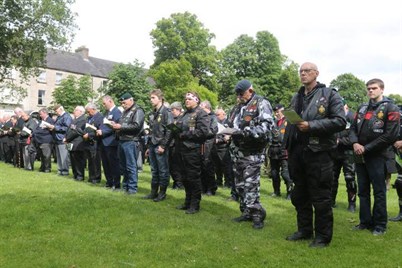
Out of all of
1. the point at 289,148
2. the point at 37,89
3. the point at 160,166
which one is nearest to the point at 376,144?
the point at 289,148

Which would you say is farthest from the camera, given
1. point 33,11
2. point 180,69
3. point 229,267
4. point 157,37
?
point 157,37

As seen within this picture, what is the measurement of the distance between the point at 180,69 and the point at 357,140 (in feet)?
123

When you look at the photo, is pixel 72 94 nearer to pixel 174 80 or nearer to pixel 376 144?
pixel 174 80

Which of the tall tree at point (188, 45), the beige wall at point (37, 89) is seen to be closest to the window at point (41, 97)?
the beige wall at point (37, 89)

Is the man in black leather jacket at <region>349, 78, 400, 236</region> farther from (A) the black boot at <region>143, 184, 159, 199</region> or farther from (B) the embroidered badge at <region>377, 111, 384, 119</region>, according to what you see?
(A) the black boot at <region>143, 184, 159, 199</region>

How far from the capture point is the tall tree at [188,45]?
4859 centimetres

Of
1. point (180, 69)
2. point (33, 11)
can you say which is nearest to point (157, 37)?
point (180, 69)

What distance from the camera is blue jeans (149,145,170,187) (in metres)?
8.77

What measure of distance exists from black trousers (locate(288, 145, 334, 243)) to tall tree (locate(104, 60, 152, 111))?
32.4 m

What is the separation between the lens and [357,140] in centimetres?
656

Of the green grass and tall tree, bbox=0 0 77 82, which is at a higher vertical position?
tall tree, bbox=0 0 77 82

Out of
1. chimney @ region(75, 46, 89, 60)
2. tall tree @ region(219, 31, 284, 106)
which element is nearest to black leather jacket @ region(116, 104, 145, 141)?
tall tree @ region(219, 31, 284, 106)

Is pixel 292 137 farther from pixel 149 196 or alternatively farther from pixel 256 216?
pixel 149 196

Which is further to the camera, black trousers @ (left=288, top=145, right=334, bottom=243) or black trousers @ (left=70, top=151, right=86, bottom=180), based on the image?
black trousers @ (left=70, top=151, right=86, bottom=180)
